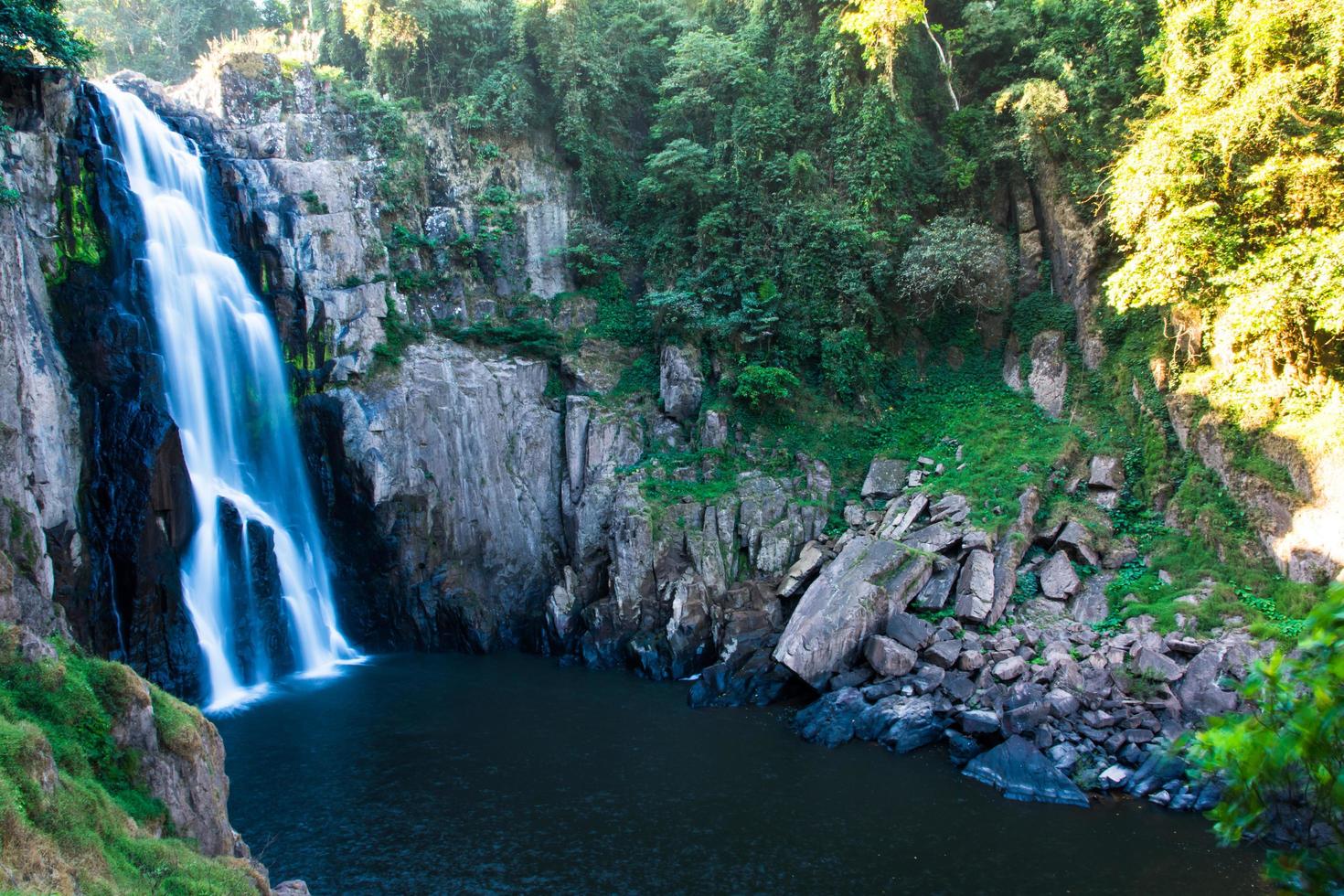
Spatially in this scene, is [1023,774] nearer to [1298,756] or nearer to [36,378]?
[1298,756]

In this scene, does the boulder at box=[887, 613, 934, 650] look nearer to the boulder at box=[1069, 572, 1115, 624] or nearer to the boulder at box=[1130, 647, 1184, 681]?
the boulder at box=[1069, 572, 1115, 624]

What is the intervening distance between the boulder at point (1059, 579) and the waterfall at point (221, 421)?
63.8 feet

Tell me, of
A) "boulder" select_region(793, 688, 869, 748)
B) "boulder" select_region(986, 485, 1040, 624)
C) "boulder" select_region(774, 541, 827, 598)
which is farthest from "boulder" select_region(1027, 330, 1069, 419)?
"boulder" select_region(793, 688, 869, 748)

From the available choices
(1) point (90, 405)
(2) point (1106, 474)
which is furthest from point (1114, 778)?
(1) point (90, 405)

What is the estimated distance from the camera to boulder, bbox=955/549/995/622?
20.1 m

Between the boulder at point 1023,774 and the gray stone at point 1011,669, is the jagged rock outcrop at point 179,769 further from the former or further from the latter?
the gray stone at point 1011,669

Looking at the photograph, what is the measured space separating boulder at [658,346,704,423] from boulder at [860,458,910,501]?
6.15 m

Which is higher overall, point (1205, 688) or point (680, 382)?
point (680, 382)

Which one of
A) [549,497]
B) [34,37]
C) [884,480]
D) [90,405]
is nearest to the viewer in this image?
[34,37]

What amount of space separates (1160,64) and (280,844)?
28.0 meters

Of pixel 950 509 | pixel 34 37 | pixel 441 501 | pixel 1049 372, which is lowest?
pixel 950 509

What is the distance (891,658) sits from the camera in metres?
19.2

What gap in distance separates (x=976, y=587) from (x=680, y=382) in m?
12.1

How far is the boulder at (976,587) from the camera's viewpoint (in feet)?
65.9
